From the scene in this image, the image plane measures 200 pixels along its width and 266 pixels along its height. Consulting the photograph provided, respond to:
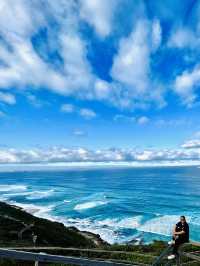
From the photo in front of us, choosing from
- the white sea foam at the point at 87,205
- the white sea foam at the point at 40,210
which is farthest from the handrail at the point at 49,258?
the white sea foam at the point at 87,205

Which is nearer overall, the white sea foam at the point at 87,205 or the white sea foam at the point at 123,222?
the white sea foam at the point at 123,222

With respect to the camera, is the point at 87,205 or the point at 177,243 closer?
the point at 177,243

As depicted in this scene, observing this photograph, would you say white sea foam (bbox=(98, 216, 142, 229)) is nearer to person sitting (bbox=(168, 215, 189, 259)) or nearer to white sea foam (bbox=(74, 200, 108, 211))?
white sea foam (bbox=(74, 200, 108, 211))

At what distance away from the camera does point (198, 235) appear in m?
47.8

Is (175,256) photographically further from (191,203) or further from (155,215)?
(191,203)

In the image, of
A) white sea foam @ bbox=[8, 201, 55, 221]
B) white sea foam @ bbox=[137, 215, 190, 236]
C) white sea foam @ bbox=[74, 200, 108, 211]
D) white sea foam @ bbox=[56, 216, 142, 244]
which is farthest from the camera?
white sea foam @ bbox=[74, 200, 108, 211]

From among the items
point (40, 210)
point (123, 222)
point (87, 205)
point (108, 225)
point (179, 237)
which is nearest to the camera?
point (179, 237)

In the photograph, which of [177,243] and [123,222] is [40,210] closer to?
[123,222]

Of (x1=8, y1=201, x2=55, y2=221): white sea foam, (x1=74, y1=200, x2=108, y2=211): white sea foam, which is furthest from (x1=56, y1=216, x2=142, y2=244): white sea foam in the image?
(x1=74, y1=200, x2=108, y2=211): white sea foam

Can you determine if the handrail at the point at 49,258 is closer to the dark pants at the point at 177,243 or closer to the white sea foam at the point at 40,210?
Result: the dark pants at the point at 177,243

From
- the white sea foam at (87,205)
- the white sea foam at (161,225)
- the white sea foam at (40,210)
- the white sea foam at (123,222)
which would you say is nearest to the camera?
the white sea foam at (161,225)

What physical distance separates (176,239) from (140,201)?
75344 mm

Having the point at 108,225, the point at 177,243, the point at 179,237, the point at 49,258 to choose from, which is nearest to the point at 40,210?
the point at 108,225

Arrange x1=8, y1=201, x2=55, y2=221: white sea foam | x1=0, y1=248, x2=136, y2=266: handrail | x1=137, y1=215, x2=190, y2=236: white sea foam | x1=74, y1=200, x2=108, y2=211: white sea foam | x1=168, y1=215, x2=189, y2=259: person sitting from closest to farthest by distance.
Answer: x1=0, y1=248, x2=136, y2=266: handrail, x1=168, y1=215, x2=189, y2=259: person sitting, x1=137, y1=215, x2=190, y2=236: white sea foam, x1=8, y1=201, x2=55, y2=221: white sea foam, x1=74, y1=200, x2=108, y2=211: white sea foam
